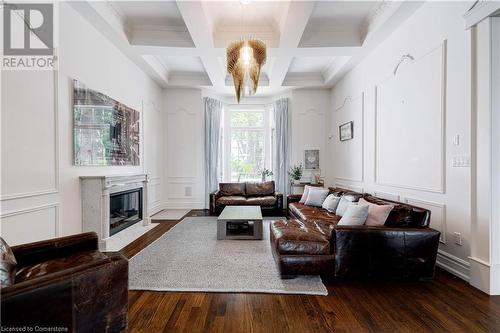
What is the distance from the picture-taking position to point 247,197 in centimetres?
596

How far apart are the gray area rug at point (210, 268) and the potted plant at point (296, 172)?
8.23 ft

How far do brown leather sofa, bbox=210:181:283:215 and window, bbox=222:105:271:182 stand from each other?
33.7 inches

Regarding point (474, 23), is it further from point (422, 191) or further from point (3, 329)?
point (3, 329)

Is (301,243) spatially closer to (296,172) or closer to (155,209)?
(296,172)

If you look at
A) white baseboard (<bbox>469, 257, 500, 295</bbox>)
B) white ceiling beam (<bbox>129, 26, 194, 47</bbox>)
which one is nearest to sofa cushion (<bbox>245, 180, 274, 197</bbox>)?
white ceiling beam (<bbox>129, 26, 194, 47</bbox>)

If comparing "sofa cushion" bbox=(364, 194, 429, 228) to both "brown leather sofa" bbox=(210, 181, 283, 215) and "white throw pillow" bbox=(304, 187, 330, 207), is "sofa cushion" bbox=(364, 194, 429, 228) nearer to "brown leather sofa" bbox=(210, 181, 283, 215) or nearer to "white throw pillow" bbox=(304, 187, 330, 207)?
"white throw pillow" bbox=(304, 187, 330, 207)

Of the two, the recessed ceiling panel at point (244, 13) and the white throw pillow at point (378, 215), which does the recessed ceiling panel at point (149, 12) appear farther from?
the white throw pillow at point (378, 215)

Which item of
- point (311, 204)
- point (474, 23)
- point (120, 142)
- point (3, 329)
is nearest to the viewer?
point (3, 329)

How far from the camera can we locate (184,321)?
Answer: 6.20 ft

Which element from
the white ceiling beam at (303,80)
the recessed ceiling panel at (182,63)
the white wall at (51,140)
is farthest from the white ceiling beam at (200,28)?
the white ceiling beam at (303,80)

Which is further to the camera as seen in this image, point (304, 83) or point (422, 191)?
point (304, 83)

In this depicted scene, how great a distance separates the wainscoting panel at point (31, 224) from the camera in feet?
7.34

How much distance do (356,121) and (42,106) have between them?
4.85 meters

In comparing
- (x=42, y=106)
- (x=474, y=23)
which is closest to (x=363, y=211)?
(x=474, y=23)
